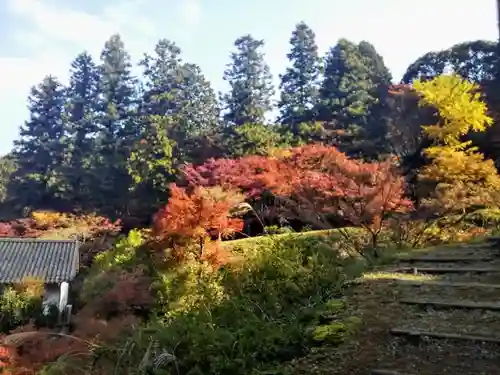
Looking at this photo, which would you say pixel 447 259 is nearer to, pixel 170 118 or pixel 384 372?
pixel 384 372

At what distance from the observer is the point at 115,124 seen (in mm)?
28297

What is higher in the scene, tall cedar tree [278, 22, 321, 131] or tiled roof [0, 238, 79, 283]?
tall cedar tree [278, 22, 321, 131]

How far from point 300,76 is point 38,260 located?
16.8 m

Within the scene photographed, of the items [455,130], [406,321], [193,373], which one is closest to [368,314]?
[406,321]

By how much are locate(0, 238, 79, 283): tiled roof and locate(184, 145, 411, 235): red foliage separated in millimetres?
4566

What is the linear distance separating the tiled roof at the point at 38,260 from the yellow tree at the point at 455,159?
1044 cm

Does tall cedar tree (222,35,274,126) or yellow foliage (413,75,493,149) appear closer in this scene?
yellow foliage (413,75,493,149)

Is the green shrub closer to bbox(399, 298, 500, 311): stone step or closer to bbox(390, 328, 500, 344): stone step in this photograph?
bbox(399, 298, 500, 311): stone step

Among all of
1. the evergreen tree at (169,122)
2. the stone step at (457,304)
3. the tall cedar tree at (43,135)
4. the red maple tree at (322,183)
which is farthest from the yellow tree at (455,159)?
the tall cedar tree at (43,135)

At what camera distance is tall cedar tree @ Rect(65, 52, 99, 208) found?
24812 mm

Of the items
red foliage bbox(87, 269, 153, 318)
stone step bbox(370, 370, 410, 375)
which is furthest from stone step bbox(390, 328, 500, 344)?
red foliage bbox(87, 269, 153, 318)

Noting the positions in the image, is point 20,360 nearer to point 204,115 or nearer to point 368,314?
point 368,314

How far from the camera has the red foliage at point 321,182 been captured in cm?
784

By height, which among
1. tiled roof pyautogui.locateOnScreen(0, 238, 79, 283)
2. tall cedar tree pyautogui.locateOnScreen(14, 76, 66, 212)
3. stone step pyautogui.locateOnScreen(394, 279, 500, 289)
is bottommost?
tiled roof pyautogui.locateOnScreen(0, 238, 79, 283)
